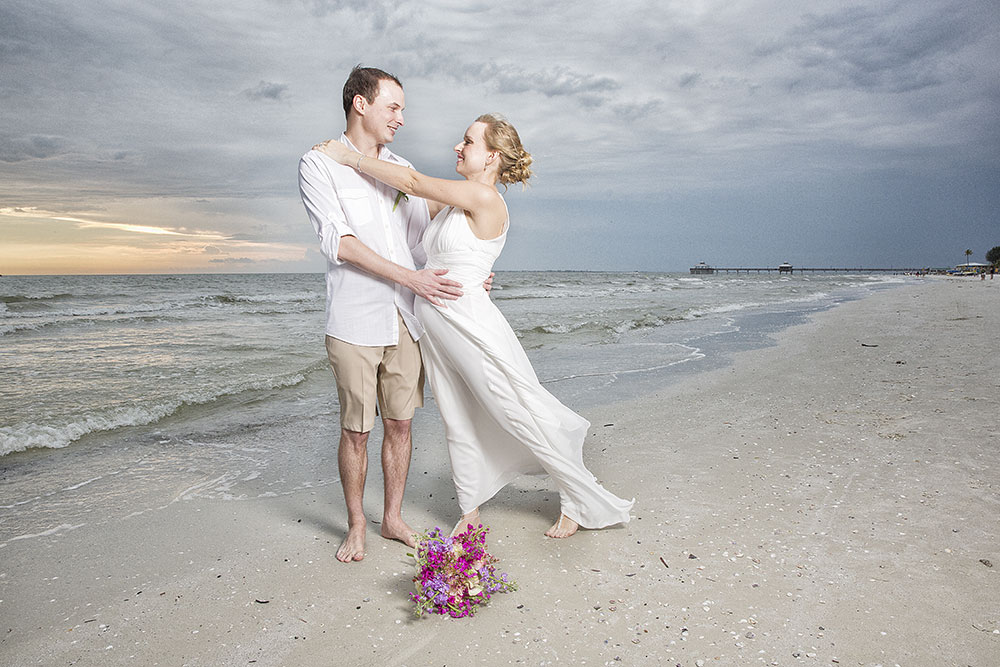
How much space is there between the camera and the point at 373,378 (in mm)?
3516

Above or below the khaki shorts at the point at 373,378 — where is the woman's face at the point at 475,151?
above

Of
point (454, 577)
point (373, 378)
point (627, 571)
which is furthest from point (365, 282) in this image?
point (627, 571)

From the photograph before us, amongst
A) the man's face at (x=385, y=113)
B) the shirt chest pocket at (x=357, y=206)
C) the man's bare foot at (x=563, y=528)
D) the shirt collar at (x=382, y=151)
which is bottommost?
the man's bare foot at (x=563, y=528)

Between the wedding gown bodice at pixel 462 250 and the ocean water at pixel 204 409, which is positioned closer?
the wedding gown bodice at pixel 462 250

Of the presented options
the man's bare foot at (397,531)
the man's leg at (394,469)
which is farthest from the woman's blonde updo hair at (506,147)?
the man's bare foot at (397,531)

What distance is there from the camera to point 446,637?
2713 mm

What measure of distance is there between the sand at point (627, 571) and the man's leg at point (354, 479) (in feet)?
0.43

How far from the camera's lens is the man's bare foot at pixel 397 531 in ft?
11.9

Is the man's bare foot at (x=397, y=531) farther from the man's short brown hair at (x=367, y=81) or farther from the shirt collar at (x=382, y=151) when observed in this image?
the man's short brown hair at (x=367, y=81)

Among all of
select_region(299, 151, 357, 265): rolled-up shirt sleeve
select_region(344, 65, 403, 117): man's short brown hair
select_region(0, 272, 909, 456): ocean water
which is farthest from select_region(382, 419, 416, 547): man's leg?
select_region(0, 272, 909, 456): ocean water

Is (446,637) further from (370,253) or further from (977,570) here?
(977,570)

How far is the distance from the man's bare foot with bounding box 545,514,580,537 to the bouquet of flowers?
0.68m

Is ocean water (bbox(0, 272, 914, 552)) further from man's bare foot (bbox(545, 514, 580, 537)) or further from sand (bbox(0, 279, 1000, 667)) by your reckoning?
man's bare foot (bbox(545, 514, 580, 537))

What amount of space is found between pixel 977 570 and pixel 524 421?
2305 mm
